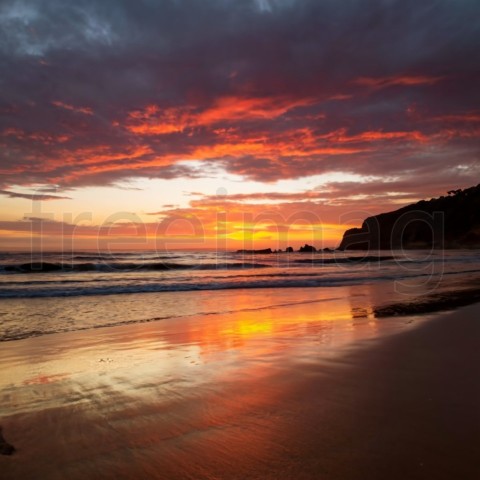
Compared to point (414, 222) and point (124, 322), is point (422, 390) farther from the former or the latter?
point (414, 222)

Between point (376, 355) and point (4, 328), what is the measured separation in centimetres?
742

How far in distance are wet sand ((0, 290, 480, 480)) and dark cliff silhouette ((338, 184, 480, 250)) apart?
8421cm

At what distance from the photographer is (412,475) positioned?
90.2 inches

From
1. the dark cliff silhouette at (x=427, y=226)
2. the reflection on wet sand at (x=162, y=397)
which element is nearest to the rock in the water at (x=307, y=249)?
the dark cliff silhouette at (x=427, y=226)

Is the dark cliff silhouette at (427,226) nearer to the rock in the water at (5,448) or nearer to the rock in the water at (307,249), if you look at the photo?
the rock in the water at (307,249)

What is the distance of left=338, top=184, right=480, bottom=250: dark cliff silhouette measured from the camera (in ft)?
279

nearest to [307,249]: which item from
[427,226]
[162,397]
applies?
[427,226]

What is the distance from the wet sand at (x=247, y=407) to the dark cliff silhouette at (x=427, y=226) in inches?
3315

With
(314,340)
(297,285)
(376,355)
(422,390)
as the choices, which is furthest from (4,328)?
(297,285)

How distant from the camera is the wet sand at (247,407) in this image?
2.47m

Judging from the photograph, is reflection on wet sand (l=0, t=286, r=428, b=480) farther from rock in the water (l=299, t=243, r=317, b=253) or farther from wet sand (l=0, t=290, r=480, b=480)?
rock in the water (l=299, t=243, r=317, b=253)

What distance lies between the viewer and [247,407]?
3.44 metres

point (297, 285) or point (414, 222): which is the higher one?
point (414, 222)

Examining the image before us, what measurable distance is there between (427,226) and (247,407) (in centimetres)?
10315
